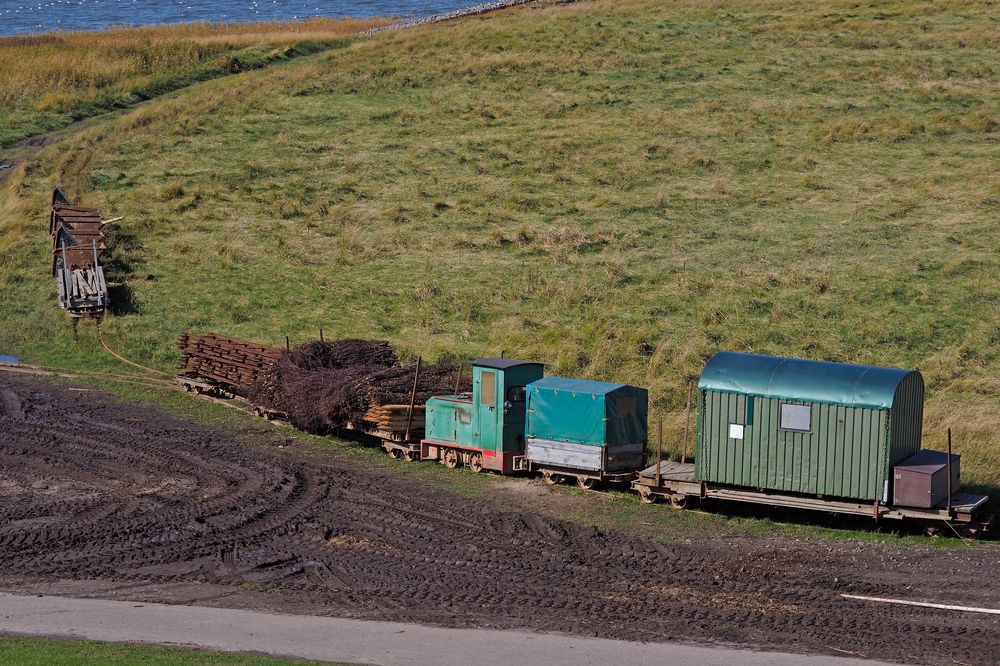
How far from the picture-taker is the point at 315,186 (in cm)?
5416

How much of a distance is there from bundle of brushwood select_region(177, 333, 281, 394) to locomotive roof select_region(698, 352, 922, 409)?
13152 millimetres

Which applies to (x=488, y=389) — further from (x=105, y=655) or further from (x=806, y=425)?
(x=105, y=655)

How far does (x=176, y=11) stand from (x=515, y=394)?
134 meters

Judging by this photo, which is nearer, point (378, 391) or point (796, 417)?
point (796, 417)

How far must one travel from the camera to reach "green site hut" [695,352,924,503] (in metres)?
23.5

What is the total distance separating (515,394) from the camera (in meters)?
28.2

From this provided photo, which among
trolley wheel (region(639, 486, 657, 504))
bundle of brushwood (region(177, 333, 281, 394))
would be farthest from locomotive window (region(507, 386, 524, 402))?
bundle of brushwood (region(177, 333, 281, 394))

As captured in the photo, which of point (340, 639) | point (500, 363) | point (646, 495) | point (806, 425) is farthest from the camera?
point (500, 363)

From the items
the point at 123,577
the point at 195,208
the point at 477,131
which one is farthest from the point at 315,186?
the point at 123,577

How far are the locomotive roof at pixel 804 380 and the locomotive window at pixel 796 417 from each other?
0.19 meters

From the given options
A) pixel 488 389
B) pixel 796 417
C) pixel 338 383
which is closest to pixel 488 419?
pixel 488 389

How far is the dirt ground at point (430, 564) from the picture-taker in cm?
1880

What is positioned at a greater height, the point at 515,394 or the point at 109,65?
the point at 109,65

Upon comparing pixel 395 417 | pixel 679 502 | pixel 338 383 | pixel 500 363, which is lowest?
pixel 679 502
